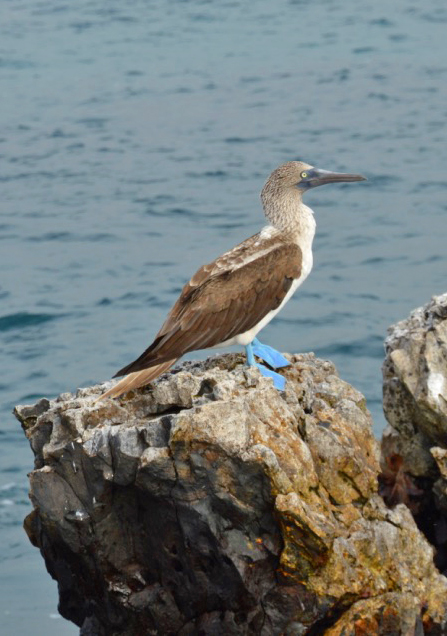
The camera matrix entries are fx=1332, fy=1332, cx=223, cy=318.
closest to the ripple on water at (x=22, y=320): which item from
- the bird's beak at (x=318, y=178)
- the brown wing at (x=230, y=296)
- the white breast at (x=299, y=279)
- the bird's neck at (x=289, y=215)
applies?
the bird's beak at (x=318, y=178)

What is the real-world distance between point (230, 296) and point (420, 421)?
1.61 metres

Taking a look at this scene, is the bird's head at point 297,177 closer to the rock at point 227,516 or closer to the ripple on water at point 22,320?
the rock at point 227,516

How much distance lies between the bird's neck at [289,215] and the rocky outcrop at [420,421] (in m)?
1.04

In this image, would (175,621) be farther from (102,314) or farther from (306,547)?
(102,314)

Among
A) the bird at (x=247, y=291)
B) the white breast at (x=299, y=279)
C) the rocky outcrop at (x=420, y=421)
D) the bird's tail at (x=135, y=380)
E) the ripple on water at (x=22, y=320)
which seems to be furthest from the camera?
the ripple on water at (x=22, y=320)

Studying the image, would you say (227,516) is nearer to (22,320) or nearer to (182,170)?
(22,320)

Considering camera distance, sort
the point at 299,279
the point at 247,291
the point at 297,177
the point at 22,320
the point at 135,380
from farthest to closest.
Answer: the point at 22,320 < the point at 297,177 < the point at 299,279 < the point at 247,291 < the point at 135,380

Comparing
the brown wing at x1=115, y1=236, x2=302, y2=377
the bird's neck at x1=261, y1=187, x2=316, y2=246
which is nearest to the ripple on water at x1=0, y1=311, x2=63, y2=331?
the bird's neck at x1=261, y1=187, x2=316, y2=246

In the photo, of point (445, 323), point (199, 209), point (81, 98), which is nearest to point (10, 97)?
point (81, 98)

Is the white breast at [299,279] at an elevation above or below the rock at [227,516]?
above

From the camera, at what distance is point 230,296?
950 cm

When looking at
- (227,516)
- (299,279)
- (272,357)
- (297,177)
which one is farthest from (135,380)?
(297,177)

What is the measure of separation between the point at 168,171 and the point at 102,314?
575cm

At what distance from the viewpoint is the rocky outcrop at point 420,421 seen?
9.17 metres
